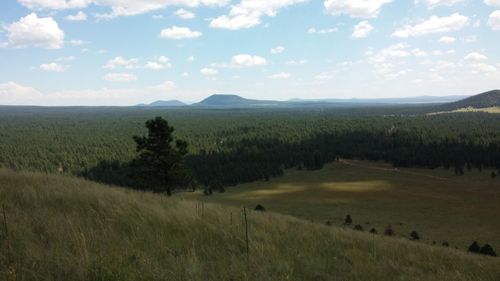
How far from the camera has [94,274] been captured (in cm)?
434

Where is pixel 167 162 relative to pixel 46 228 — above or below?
below

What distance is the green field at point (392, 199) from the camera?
55.5 m

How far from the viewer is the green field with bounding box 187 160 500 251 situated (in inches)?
2186

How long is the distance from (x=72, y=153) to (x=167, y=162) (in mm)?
106530

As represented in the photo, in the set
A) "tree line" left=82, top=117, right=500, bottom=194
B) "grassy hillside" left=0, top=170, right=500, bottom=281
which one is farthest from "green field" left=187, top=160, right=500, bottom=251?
"grassy hillside" left=0, top=170, right=500, bottom=281

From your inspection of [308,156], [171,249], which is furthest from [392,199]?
[171,249]

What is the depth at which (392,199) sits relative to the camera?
78.1 meters

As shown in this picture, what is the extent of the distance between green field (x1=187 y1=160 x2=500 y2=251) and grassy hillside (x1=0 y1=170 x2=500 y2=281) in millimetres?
40638

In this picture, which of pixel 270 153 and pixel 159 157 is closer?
→ pixel 159 157

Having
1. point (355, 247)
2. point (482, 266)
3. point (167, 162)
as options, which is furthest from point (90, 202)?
point (167, 162)

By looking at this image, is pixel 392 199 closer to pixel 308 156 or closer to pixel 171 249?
pixel 308 156

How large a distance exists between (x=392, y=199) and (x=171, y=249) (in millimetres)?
78712

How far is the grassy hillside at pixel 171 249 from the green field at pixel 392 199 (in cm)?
4064

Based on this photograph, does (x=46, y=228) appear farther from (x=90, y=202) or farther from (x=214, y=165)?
(x=214, y=165)
